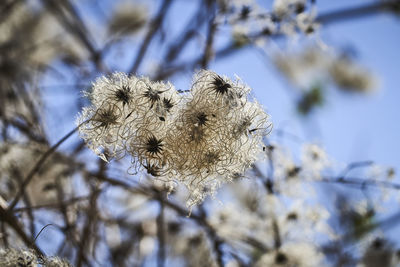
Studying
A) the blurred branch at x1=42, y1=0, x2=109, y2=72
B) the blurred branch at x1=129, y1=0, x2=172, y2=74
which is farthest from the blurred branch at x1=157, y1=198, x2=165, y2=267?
the blurred branch at x1=42, y1=0, x2=109, y2=72

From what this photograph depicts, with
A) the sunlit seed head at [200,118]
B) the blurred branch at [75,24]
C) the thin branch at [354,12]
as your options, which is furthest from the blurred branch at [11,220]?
the thin branch at [354,12]

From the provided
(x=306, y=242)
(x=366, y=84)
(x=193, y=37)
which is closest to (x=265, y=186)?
(x=306, y=242)

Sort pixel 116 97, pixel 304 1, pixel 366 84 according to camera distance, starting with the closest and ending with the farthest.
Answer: pixel 116 97 < pixel 304 1 < pixel 366 84

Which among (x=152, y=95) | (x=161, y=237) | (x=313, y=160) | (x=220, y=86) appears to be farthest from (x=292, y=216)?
(x=152, y=95)

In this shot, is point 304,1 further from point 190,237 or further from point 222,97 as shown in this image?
point 190,237

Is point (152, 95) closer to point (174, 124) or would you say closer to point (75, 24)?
point (174, 124)

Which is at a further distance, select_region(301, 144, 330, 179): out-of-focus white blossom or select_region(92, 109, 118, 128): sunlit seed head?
select_region(301, 144, 330, 179): out-of-focus white blossom

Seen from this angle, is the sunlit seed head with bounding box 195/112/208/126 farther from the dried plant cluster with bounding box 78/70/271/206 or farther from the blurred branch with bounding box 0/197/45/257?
the blurred branch with bounding box 0/197/45/257

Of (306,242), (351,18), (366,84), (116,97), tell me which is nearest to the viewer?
(116,97)
